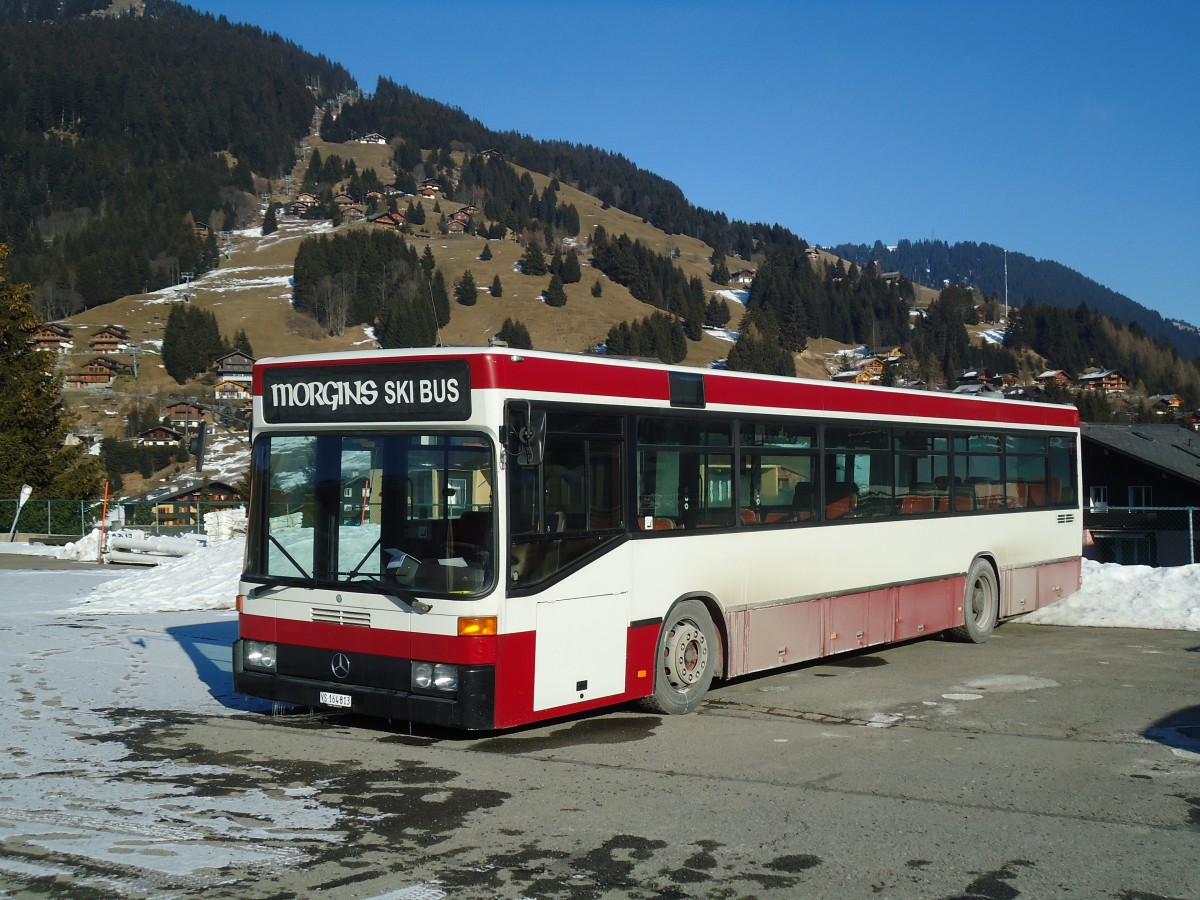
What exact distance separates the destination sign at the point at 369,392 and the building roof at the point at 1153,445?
183 ft

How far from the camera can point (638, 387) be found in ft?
32.0

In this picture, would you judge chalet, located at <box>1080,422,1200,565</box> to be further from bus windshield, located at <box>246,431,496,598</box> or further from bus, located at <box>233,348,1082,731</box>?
bus windshield, located at <box>246,431,496,598</box>

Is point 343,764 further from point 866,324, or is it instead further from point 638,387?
point 866,324

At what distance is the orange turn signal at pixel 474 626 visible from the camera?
26.8ft

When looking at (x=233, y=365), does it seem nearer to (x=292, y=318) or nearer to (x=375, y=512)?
(x=292, y=318)

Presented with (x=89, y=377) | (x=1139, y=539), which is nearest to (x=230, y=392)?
(x=89, y=377)

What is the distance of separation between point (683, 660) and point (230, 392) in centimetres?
12114

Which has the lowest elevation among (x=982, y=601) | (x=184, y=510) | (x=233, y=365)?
(x=982, y=601)

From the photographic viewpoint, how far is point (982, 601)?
14984 mm

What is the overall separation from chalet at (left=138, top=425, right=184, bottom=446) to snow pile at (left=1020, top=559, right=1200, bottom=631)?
3923 inches

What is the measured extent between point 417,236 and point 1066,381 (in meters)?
101

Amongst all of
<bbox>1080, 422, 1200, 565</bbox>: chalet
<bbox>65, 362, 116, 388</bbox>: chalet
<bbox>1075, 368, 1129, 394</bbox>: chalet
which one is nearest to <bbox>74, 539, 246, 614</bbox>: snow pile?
<bbox>1080, 422, 1200, 565</bbox>: chalet

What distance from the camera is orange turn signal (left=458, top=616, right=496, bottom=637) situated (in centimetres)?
816

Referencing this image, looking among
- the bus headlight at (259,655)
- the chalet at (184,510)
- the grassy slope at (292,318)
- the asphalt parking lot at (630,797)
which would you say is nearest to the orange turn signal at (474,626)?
the asphalt parking lot at (630,797)
